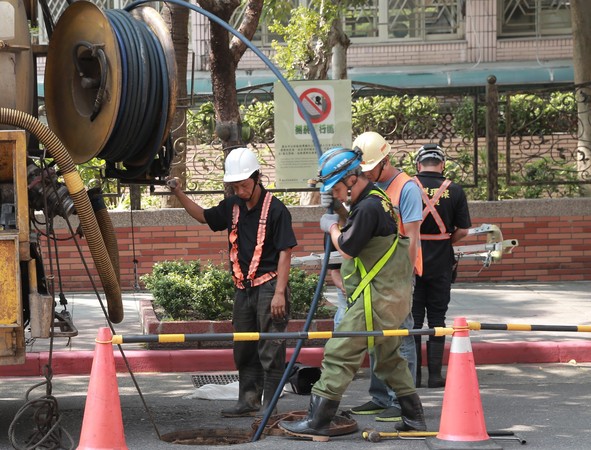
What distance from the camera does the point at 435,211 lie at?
8.82m

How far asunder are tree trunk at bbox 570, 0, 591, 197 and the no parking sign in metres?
3.51

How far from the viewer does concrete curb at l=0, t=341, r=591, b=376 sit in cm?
967

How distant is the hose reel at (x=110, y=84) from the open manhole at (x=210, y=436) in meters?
1.84

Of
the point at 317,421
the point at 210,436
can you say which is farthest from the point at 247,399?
the point at 317,421

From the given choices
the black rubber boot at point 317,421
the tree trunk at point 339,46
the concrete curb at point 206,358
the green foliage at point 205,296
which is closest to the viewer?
the black rubber boot at point 317,421

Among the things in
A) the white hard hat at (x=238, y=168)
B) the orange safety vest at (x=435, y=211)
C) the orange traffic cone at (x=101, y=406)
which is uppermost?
the white hard hat at (x=238, y=168)

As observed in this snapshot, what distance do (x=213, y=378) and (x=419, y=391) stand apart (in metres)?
1.81

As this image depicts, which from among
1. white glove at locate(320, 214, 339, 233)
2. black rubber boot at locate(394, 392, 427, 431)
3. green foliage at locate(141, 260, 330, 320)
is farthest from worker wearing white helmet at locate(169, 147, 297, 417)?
green foliage at locate(141, 260, 330, 320)

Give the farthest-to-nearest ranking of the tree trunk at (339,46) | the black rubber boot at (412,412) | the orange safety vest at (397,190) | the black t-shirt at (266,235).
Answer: the tree trunk at (339,46) < the orange safety vest at (397,190) < the black t-shirt at (266,235) < the black rubber boot at (412,412)

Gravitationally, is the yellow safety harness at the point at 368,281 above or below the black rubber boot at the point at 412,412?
above

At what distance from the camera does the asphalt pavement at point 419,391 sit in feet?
23.6

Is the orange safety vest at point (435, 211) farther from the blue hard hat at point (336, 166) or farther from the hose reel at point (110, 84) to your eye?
the hose reel at point (110, 84)

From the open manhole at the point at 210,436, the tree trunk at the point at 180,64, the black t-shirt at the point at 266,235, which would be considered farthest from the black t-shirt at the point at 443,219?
the tree trunk at the point at 180,64

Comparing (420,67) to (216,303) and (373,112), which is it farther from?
(216,303)
